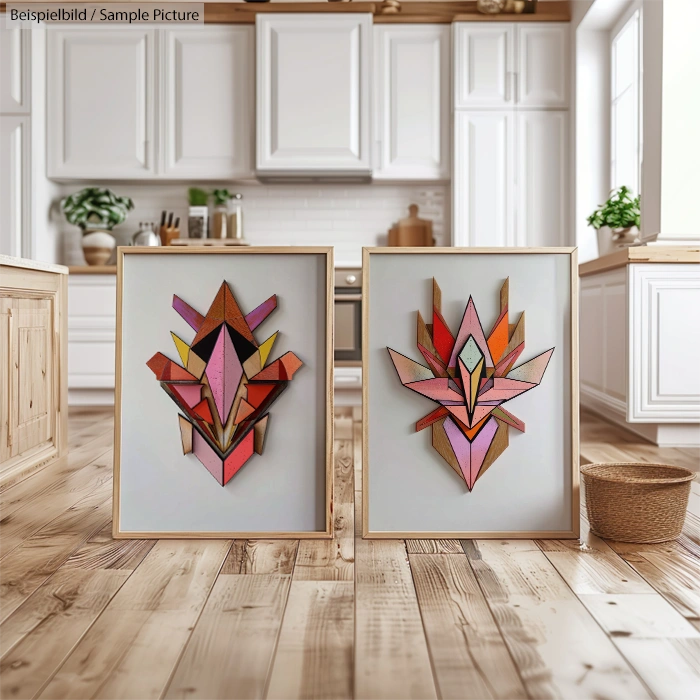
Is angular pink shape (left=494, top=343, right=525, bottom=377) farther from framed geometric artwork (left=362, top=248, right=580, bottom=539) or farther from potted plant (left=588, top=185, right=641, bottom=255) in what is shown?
potted plant (left=588, top=185, right=641, bottom=255)

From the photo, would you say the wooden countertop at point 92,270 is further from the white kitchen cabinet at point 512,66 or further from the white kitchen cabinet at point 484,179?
the white kitchen cabinet at point 512,66

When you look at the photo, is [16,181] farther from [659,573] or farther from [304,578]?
[659,573]

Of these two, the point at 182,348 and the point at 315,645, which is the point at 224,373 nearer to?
the point at 182,348

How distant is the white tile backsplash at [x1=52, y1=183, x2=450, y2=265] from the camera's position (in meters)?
4.64

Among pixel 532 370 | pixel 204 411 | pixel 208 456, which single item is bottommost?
pixel 208 456

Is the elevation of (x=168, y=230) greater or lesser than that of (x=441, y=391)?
greater

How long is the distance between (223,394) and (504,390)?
66cm

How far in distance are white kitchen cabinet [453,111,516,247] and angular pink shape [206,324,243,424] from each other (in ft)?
9.27

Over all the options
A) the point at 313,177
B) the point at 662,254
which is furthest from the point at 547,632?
the point at 313,177

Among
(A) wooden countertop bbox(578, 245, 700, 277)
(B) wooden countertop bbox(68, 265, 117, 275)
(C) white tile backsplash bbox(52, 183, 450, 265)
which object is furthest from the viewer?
(C) white tile backsplash bbox(52, 183, 450, 265)

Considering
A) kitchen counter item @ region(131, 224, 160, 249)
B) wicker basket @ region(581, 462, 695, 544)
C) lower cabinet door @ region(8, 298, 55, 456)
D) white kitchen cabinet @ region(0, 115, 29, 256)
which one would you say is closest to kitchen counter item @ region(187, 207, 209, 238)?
kitchen counter item @ region(131, 224, 160, 249)

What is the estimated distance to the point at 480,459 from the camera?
5.53 feet

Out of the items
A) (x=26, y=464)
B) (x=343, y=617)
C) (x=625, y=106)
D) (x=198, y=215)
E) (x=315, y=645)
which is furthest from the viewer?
(x=198, y=215)

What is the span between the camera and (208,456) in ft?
5.55
